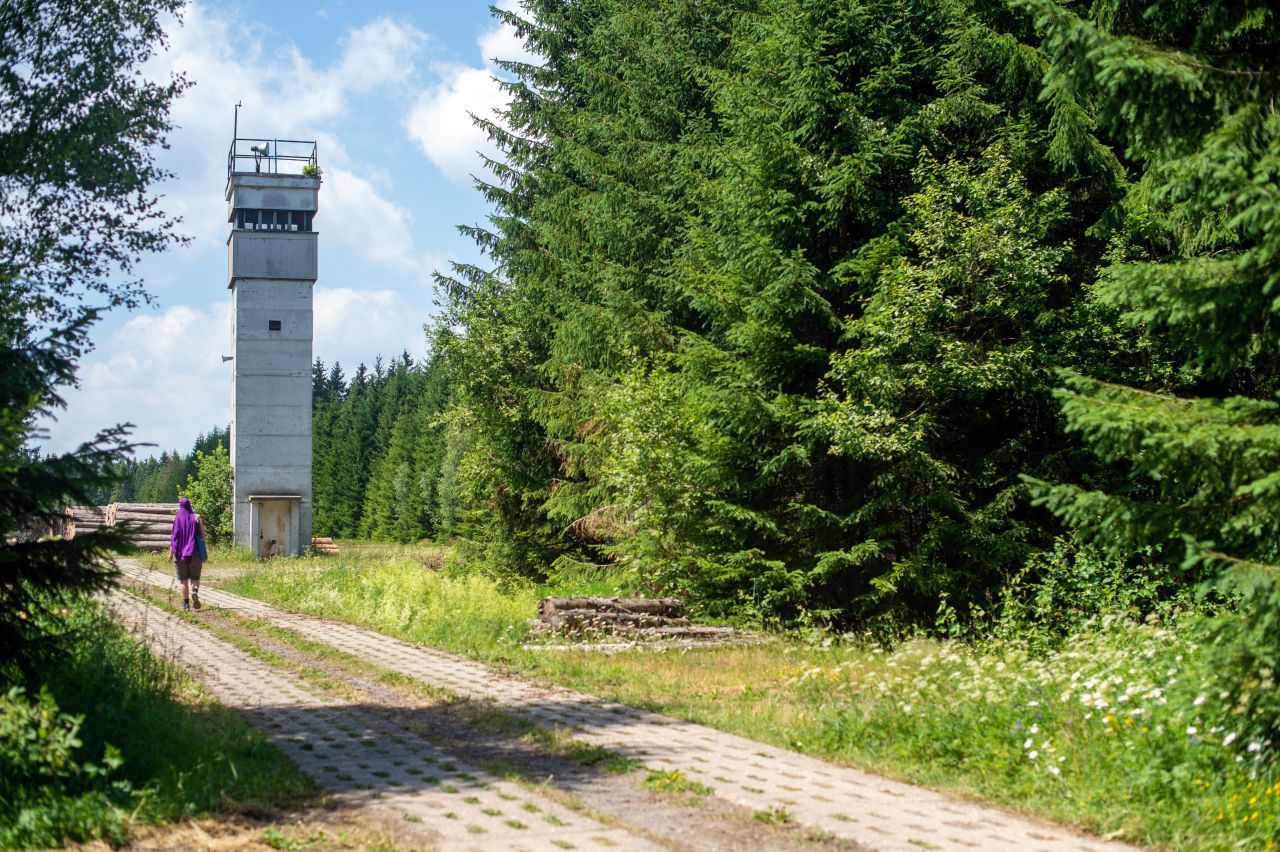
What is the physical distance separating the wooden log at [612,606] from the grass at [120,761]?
20.7 ft

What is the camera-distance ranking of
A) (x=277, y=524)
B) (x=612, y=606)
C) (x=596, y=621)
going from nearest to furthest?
(x=596, y=621)
(x=612, y=606)
(x=277, y=524)

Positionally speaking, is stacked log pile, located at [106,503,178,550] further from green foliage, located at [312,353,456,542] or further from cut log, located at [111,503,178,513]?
green foliage, located at [312,353,456,542]

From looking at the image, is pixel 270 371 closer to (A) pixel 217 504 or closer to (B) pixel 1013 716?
(A) pixel 217 504

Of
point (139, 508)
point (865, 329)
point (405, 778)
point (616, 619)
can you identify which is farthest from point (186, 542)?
point (139, 508)

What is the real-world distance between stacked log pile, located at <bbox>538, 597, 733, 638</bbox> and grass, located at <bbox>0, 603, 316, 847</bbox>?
242 inches

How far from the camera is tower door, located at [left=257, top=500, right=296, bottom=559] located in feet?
128

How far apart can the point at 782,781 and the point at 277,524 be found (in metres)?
35.2

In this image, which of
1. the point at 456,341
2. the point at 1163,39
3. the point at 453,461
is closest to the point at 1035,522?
the point at 1163,39

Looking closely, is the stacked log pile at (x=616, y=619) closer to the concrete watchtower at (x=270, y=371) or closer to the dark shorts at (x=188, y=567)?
the dark shorts at (x=188, y=567)

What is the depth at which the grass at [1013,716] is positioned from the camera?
5.99 metres

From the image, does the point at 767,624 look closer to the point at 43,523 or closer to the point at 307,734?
the point at 307,734

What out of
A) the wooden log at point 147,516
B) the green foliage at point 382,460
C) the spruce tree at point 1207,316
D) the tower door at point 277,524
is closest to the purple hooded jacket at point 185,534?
the spruce tree at point 1207,316

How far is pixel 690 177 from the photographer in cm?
1950

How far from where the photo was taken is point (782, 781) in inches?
272
